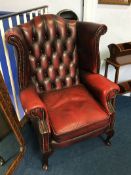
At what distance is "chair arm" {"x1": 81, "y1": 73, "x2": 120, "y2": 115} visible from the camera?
5.16ft

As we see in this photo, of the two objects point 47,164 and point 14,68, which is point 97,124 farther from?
point 14,68

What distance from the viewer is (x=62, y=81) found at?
192cm

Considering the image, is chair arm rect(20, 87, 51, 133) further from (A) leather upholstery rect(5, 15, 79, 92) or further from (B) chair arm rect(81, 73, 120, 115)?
(B) chair arm rect(81, 73, 120, 115)

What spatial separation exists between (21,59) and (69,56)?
53cm

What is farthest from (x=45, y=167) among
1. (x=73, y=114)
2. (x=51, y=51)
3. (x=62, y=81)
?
(x=51, y=51)

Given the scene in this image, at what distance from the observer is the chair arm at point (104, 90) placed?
1573 millimetres

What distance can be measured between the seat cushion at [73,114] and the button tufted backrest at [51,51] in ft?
0.55

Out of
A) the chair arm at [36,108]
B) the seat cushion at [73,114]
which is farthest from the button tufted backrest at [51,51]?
the chair arm at [36,108]

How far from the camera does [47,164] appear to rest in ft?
5.39

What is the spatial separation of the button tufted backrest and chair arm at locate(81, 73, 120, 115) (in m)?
0.25

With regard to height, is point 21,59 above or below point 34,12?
below

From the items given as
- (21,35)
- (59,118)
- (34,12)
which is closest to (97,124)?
(59,118)

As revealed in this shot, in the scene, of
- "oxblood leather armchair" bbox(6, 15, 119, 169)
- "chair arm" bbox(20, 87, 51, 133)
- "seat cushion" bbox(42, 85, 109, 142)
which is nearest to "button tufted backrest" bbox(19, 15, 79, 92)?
"oxblood leather armchair" bbox(6, 15, 119, 169)

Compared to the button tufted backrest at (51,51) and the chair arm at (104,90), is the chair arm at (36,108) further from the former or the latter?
the chair arm at (104,90)
